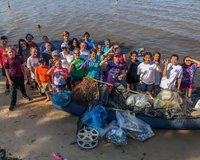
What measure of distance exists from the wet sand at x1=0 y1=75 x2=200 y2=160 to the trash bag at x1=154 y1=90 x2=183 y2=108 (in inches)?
28.6

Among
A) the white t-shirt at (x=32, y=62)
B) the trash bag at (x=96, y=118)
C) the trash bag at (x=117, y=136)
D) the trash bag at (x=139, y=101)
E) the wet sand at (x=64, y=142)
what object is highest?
the white t-shirt at (x=32, y=62)

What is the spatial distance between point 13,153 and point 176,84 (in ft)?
16.6

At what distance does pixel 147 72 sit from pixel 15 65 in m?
3.91

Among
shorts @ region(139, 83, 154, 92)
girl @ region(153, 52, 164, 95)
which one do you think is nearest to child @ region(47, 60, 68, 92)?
shorts @ region(139, 83, 154, 92)

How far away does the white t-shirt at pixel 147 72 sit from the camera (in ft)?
27.6

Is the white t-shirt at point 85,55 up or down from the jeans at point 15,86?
up

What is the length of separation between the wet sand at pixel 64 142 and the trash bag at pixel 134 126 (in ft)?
0.53

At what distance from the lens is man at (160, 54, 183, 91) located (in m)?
8.23

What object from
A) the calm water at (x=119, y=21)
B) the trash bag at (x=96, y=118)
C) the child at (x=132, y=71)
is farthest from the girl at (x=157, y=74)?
the calm water at (x=119, y=21)

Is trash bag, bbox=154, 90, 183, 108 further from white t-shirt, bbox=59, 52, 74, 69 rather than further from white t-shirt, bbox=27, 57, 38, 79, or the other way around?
white t-shirt, bbox=27, 57, 38, 79

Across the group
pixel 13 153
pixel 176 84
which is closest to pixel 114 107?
pixel 176 84

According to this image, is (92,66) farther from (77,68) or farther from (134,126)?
(134,126)

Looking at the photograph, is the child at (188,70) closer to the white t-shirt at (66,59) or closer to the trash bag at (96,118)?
the trash bag at (96,118)

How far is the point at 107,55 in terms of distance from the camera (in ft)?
30.7
